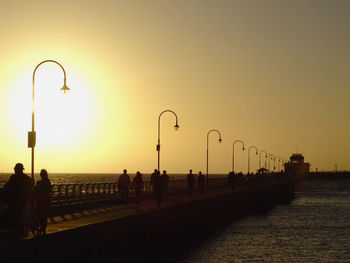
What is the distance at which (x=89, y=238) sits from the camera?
68.0 feet

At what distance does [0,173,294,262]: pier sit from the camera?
18125mm

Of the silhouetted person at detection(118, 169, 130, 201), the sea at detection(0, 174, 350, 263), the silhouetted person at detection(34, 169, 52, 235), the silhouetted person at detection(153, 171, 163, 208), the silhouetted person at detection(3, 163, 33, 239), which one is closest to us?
the silhouetted person at detection(3, 163, 33, 239)

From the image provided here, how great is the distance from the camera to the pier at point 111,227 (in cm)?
1812

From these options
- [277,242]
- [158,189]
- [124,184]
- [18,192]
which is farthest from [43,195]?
[277,242]

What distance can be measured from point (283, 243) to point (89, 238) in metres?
24.9

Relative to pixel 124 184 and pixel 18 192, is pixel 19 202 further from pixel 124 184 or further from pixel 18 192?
pixel 124 184

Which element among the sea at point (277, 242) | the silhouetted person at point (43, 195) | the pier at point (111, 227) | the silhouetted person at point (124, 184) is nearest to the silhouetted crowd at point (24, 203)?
the silhouetted person at point (43, 195)

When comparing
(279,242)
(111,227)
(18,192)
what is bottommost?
(279,242)

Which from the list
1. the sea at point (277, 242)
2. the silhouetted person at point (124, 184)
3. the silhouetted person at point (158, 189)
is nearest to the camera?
the silhouetted person at point (158, 189)

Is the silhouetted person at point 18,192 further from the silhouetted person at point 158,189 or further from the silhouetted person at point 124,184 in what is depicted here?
the silhouetted person at point 124,184

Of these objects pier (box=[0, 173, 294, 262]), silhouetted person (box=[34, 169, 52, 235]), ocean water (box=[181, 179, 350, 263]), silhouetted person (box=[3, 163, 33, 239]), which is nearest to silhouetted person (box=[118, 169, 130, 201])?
pier (box=[0, 173, 294, 262])

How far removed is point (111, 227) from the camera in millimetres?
23141

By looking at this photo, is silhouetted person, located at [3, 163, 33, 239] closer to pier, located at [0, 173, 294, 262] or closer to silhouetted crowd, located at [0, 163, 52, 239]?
silhouetted crowd, located at [0, 163, 52, 239]

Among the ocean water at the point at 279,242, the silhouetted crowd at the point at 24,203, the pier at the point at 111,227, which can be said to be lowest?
the ocean water at the point at 279,242
